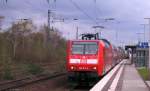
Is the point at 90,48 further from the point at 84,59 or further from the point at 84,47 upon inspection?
the point at 84,59

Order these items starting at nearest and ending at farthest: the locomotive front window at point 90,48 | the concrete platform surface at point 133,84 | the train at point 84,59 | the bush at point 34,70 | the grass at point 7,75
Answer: the concrete platform surface at point 133,84, the train at point 84,59, the locomotive front window at point 90,48, the grass at point 7,75, the bush at point 34,70

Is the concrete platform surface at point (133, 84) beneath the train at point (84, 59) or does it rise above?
beneath

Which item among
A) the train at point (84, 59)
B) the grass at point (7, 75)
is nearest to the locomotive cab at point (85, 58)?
the train at point (84, 59)

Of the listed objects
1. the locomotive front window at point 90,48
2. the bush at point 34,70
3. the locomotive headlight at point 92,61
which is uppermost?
the locomotive front window at point 90,48

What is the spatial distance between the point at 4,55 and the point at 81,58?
1496cm

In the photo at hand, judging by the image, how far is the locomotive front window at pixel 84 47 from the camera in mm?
25906

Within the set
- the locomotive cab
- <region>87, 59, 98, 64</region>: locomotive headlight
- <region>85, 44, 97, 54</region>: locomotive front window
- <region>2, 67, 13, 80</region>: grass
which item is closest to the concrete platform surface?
the locomotive cab

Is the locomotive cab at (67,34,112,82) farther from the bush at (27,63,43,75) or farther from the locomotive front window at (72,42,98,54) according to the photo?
the bush at (27,63,43,75)

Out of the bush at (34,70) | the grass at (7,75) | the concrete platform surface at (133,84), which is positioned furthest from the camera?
Answer: the bush at (34,70)

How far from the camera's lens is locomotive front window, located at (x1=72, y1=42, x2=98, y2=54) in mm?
25906

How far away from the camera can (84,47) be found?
85.4 ft

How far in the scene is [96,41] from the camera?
26.0 meters

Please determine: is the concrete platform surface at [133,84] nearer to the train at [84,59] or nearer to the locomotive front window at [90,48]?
the train at [84,59]

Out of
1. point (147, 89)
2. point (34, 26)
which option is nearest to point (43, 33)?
point (34, 26)
